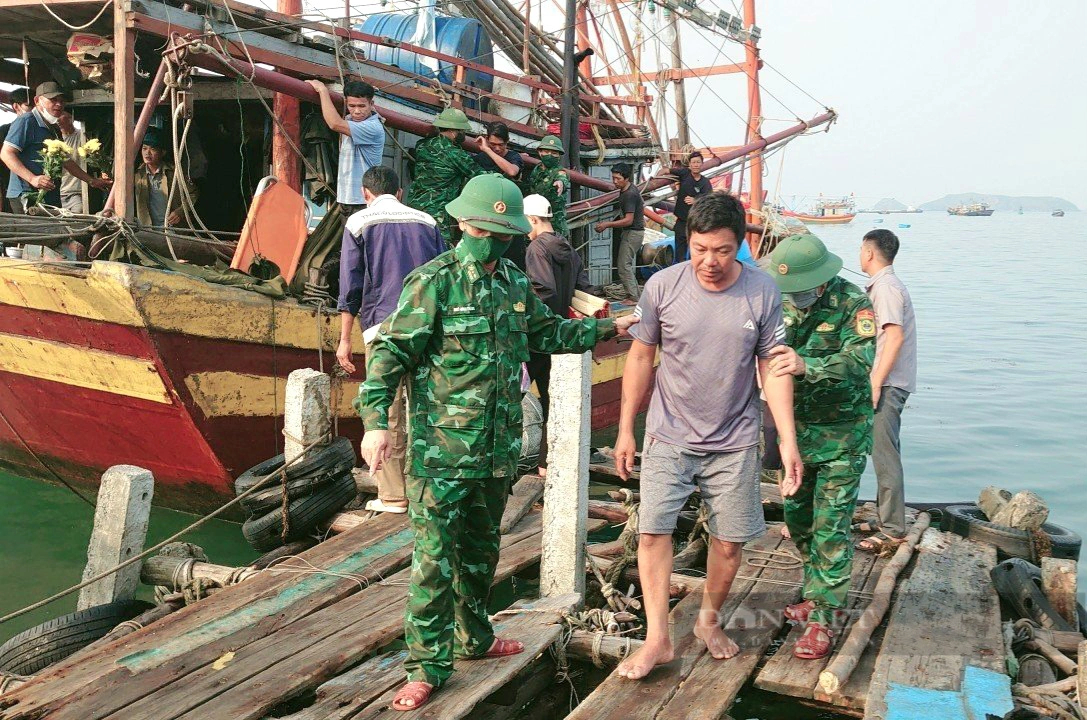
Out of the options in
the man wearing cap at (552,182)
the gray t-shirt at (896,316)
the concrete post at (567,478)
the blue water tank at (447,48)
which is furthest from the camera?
the blue water tank at (447,48)

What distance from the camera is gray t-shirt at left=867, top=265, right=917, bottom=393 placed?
5.85m

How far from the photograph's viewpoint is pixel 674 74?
19703mm

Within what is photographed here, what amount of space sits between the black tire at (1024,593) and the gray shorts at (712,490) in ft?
7.09

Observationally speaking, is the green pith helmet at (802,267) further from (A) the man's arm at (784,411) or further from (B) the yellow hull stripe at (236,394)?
(B) the yellow hull stripe at (236,394)

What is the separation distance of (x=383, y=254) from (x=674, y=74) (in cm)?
1503

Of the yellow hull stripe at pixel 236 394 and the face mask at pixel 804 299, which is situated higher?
the face mask at pixel 804 299

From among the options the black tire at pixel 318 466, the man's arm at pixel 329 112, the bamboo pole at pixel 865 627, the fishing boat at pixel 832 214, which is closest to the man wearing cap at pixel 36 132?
the man's arm at pixel 329 112

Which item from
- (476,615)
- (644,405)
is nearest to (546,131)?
(644,405)

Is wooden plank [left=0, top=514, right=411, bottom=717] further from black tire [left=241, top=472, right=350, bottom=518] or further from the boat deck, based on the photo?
the boat deck

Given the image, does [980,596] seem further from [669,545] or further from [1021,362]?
[1021,362]

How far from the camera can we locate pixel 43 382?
7879mm

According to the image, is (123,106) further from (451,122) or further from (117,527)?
(117,527)

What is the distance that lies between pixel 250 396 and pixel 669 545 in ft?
14.6

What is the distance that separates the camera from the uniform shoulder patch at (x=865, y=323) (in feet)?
14.5
